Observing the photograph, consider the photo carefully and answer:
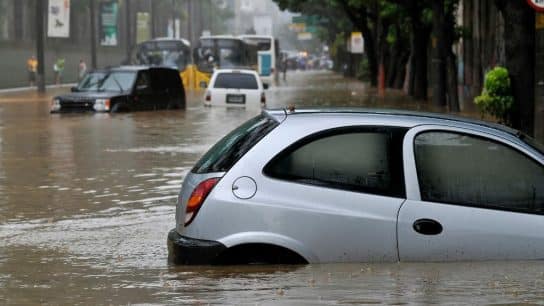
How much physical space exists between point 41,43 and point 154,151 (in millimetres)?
33544

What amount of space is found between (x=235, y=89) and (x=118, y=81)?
13.0 ft

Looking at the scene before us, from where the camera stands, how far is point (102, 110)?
3266 cm

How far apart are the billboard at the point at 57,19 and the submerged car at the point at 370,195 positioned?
57.6 meters

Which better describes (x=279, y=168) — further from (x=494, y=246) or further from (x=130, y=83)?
(x=130, y=83)

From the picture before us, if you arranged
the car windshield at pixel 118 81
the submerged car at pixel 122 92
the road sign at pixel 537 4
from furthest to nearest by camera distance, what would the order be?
the car windshield at pixel 118 81, the submerged car at pixel 122 92, the road sign at pixel 537 4

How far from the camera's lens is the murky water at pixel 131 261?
7359 mm

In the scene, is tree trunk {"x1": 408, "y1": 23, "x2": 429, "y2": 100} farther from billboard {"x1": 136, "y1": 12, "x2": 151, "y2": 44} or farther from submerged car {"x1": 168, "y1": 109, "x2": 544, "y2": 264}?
billboard {"x1": 136, "y1": 12, "x2": 151, "y2": 44}

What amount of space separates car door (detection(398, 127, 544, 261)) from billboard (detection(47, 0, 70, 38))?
57.9m

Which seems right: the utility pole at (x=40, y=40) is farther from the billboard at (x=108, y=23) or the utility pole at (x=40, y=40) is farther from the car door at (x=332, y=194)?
the car door at (x=332, y=194)

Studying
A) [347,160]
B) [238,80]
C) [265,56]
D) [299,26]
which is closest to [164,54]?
[265,56]

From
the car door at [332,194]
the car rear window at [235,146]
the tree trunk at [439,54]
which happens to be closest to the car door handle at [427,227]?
the car door at [332,194]

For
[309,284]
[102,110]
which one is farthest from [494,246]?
[102,110]

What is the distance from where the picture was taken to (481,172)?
26.0ft

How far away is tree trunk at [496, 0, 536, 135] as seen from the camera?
53.9ft
